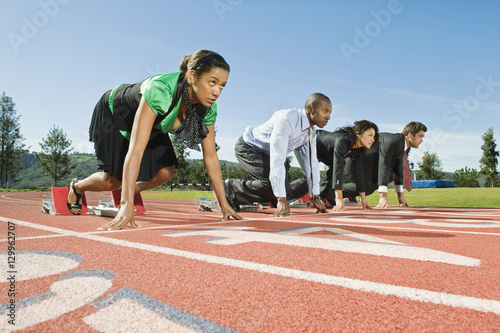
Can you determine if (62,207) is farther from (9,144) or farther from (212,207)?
(9,144)

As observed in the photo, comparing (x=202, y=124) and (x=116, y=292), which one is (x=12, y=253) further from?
(x=202, y=124)

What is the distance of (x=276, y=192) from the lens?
4.77 metres

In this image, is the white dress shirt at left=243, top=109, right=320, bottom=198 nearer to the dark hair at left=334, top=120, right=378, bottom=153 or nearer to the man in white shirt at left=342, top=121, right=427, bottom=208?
the dark hair at left=334, top=120, right=378, bottom=153

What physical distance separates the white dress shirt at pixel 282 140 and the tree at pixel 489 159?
4991 cm

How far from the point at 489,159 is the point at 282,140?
5149 centimetres

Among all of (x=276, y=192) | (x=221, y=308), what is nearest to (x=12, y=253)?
(x=221, y=308)

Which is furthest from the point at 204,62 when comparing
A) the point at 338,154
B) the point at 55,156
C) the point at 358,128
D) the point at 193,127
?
the point at 55,156

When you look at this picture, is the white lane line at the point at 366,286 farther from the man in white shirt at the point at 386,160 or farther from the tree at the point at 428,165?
the tree at the point at 428,165

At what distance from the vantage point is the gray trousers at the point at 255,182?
18.8ft

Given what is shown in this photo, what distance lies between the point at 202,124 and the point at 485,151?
5352cm

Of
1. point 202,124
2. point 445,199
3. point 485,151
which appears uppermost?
point 485,151

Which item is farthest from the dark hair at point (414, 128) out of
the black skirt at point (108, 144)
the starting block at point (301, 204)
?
the black skirt at point (108, 144)

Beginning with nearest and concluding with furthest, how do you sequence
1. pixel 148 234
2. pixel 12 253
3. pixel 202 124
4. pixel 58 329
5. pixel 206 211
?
pixel 58 329 < pixel 12 253 < pixel 148 234 < pixel 202 124 < pixel 206 211

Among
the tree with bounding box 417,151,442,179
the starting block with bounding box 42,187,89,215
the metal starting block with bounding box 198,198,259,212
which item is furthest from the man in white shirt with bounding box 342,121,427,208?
the tree with bounding box 417,151,442,179
